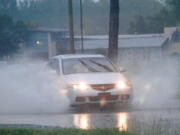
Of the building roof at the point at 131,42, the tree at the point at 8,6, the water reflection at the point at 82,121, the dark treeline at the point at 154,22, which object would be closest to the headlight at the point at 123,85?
the water reflection at the point at 82,121

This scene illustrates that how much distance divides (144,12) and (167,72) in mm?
56786

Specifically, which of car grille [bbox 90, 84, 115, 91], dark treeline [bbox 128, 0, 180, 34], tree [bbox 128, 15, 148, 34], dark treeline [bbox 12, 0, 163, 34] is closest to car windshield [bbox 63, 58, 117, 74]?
car grille [bbox 90, 84, 115, 91]

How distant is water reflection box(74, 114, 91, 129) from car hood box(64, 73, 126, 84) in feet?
3.97

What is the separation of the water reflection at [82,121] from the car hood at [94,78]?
121cm

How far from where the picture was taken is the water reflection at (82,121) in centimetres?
1196

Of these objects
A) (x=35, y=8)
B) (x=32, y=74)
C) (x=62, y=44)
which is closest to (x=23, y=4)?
(x=35, y=8)

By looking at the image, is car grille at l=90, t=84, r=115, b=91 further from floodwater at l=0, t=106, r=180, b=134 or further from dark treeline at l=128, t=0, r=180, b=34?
dark treeline at l=128, t=0, r=180, b=34

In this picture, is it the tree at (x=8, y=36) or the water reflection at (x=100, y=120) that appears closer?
the water reflection at (x=100, y=120)

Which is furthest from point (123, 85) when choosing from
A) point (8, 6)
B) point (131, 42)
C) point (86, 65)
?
point (8, 6)

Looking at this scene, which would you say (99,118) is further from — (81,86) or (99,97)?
(81,86)

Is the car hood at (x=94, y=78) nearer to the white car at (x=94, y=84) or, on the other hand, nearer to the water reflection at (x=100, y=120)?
the white car at (x=94, y=84)

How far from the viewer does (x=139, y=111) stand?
15211 mm

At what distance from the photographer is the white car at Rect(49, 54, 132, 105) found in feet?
50.0

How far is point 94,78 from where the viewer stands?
15.7 m
